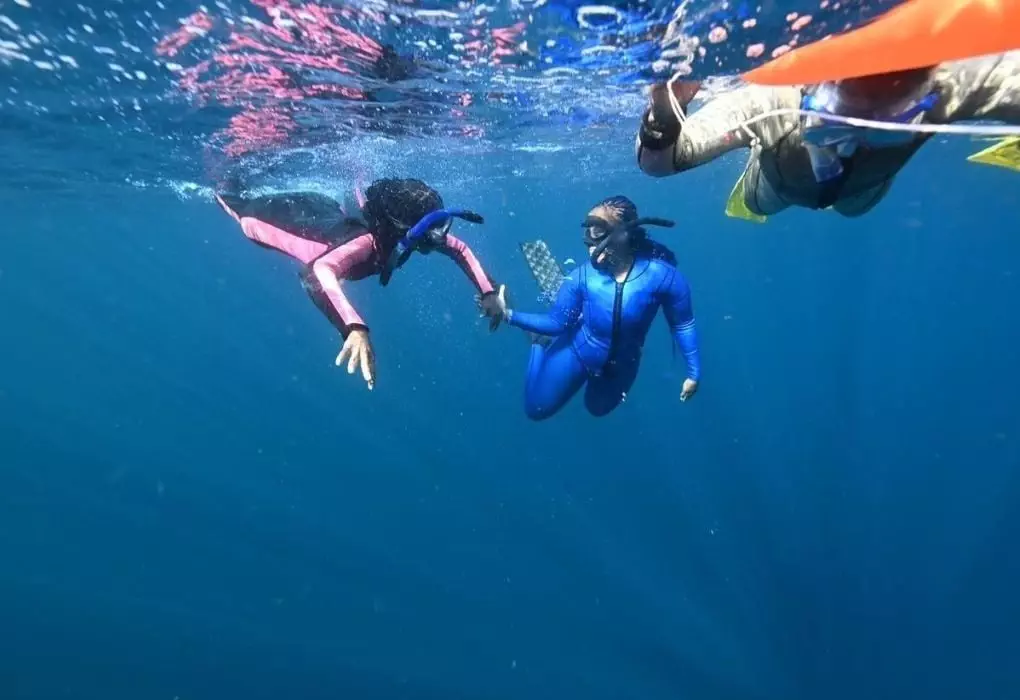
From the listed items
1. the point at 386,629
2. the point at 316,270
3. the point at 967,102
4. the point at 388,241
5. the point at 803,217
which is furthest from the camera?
the point at 803,217

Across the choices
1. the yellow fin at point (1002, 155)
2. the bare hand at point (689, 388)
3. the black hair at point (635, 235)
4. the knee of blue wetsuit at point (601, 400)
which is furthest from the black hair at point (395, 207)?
the yellow fin at point (1002, 155)

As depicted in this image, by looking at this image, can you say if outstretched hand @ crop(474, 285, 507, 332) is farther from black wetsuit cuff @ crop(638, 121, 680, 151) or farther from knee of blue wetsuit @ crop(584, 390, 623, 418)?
black wetsuit cuff @ crop(638, 121, 680, 151)

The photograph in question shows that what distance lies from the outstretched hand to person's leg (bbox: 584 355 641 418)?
191 centimetres

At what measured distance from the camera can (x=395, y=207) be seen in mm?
6285

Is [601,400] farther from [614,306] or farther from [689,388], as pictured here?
[614,306]

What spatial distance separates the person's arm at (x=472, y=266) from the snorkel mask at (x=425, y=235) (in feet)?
1.93

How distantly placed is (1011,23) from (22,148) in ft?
58.5

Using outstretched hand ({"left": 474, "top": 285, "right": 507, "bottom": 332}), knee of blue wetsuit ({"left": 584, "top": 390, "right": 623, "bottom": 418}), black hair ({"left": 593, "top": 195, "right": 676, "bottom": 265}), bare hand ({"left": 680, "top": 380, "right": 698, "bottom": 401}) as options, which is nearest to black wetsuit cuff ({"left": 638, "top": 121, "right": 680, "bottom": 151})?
black hair ({"left": 593, "top": 195, "right": 676, "bottom": 265})

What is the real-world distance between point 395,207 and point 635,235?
9.15 ft

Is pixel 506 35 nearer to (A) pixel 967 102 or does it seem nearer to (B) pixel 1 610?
(A) pixel 967 102

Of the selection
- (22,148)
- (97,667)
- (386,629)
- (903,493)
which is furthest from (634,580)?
(22,148)

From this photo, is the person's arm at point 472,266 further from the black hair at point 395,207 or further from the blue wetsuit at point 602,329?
the black hair at point 395,207

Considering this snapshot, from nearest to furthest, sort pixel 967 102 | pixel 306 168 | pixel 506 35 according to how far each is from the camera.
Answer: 1. pixel 967 102
2. pixel 506 35
3. pixel 306 168

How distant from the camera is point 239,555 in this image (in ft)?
72.6
